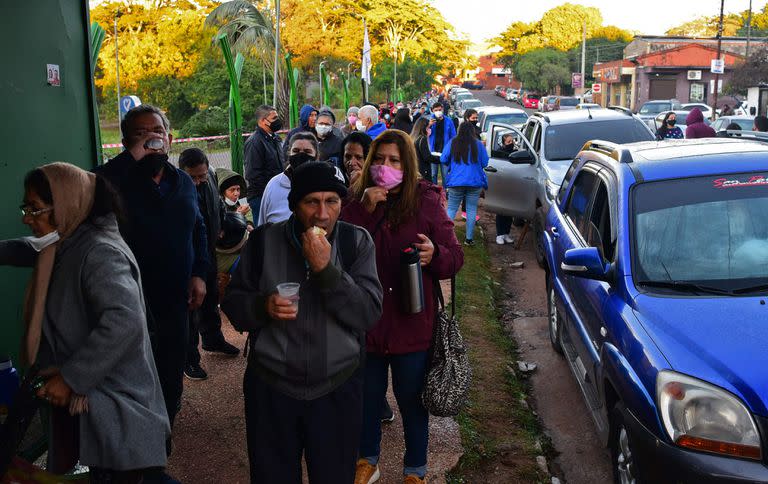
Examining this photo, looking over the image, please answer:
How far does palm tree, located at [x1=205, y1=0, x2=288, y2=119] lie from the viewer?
3575 centimetres

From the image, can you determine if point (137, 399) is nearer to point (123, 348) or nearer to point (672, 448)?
point (123, 348)

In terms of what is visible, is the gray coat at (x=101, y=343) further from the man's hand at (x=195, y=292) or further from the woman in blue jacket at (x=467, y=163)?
the woman in blue jacket at (x=467, y=163)

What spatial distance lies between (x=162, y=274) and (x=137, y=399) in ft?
4.11

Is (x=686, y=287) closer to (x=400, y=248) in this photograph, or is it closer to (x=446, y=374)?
(x=446, y=374)

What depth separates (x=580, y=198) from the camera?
6195mm

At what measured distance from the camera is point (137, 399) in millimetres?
3127

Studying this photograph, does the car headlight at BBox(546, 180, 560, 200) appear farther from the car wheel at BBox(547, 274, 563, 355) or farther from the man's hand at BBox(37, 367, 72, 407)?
the man's hand at BBox(37, 367, 72, 407)

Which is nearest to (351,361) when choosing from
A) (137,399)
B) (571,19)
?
(137,399)

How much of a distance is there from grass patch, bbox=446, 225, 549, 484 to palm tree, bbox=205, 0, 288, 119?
27.7 meters

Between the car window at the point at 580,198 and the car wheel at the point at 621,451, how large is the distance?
172 centimetres

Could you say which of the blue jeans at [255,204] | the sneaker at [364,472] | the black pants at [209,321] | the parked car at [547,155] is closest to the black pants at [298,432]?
the sneaker at [364,472]

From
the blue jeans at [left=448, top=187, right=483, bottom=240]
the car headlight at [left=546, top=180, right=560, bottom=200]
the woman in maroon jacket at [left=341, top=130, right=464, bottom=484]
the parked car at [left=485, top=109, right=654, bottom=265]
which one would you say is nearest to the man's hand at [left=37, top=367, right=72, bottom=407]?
the woman in maroon jacket at [left=341, top=130, right=464, bottom=484]

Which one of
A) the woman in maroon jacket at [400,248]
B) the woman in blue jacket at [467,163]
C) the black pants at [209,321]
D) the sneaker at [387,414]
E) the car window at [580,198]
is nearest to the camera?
the woman in maroon jacket at [400,248]

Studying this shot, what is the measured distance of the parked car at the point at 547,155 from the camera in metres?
10.5
